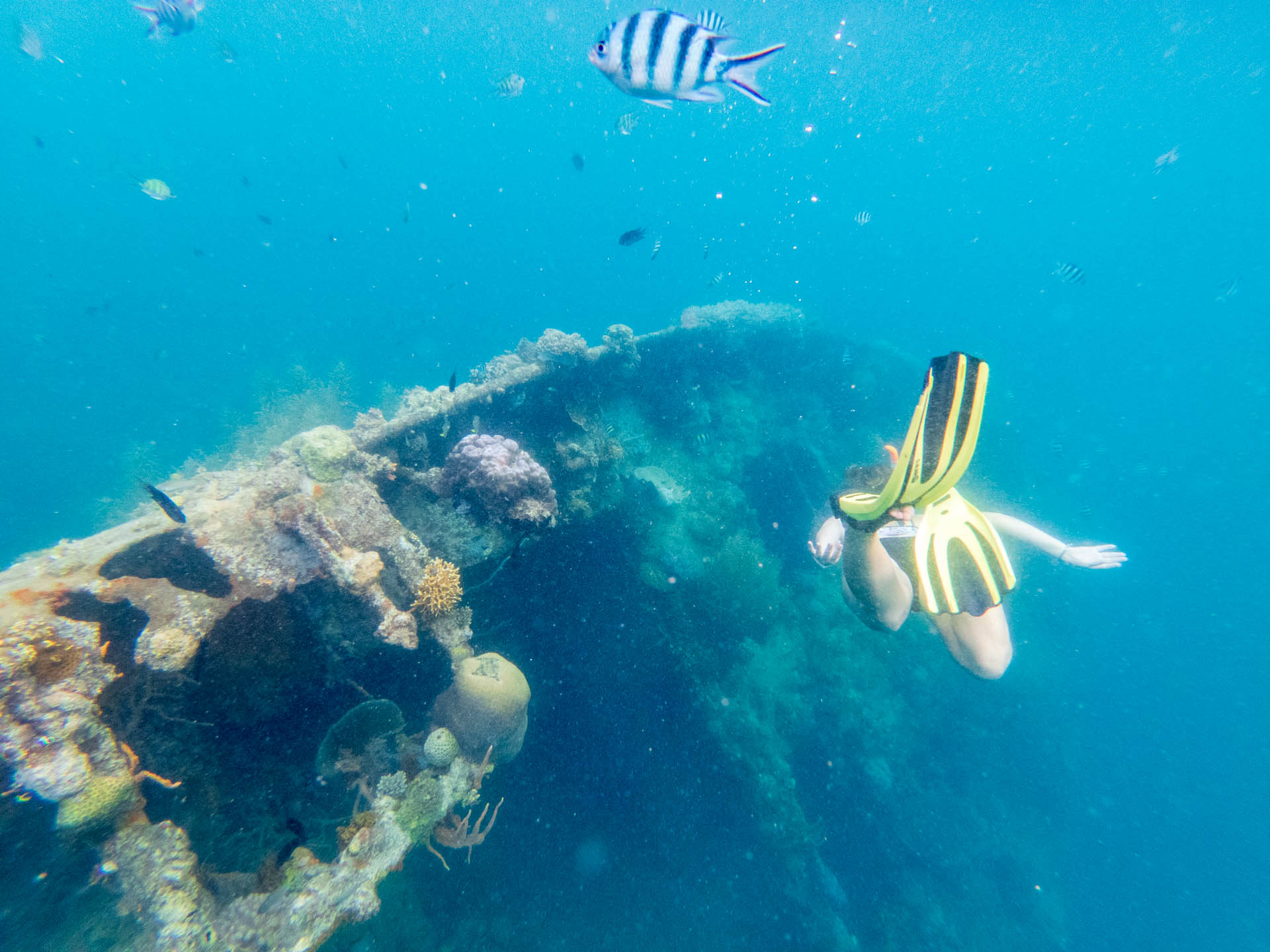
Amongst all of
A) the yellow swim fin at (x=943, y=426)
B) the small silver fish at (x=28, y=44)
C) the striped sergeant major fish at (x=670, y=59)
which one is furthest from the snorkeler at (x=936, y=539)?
the small silver fish at (x=28, y=44)

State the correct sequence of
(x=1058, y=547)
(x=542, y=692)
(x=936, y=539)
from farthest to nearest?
(x=542, y=692) < (x=1058, y=547) < (x=936, y=539)

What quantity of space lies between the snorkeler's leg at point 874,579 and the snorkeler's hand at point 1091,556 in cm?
260

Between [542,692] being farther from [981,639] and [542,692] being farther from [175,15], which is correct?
[175,15]

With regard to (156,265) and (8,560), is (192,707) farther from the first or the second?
(156,265)

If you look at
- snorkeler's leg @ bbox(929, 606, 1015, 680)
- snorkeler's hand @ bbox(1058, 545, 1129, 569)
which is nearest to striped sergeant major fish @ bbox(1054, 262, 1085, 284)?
snorkeler's hand @ bbox(1058, 545, 1129, 569)

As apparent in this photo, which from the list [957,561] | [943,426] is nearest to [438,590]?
[943,426]

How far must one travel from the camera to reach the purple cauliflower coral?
4762 millimetres

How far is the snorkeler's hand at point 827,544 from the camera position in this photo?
4.10 m

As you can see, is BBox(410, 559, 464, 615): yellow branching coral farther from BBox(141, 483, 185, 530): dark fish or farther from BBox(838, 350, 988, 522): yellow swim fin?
BBox(838, 350, 988, 522): yellow swim fin

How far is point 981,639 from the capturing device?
423 cm

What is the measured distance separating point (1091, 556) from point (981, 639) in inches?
50.8

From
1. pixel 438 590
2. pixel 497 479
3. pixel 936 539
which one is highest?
pixel 497 479

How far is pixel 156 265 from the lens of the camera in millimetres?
50875

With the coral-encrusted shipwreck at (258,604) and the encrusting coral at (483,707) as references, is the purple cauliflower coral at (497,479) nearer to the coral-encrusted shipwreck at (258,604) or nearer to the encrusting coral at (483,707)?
→ the coral-encrusted shipwreck at (258,604)
